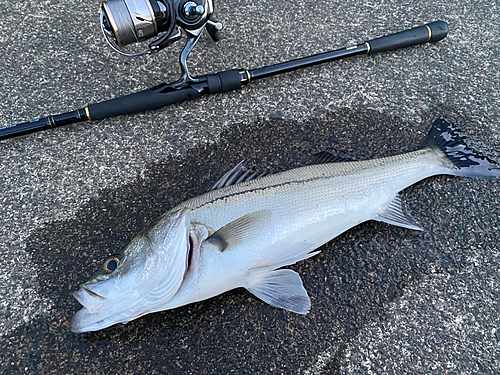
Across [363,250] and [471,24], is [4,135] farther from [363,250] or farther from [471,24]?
[471,24]

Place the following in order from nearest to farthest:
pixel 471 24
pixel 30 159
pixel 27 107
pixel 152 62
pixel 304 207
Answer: pixel 304 207, pixel 30 159, pixel 27 107, pixel 152 62, pixel 471 24

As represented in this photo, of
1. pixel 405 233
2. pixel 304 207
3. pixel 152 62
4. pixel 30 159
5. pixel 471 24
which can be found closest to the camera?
pixel 304 207

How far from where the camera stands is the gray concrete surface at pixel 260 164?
6.23ft

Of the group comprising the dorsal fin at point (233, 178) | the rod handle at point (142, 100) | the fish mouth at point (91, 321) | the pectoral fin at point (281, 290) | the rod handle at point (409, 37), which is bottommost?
the pectoral fin at point (281, 290)

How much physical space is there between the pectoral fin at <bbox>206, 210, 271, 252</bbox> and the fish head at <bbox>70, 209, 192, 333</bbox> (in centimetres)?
16

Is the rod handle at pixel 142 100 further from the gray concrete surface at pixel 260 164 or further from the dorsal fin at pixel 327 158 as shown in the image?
the dorsal fin at pixel 327 158

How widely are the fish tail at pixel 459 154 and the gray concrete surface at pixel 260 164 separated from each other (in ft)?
0.32

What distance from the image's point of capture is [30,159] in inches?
92.7

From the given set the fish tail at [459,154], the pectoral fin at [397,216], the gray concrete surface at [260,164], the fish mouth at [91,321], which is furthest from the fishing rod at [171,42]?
the fish mouth at [91,321]

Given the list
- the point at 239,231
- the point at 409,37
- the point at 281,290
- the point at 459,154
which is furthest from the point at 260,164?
the point at 409,37

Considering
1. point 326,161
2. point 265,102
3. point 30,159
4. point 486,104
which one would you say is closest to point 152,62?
point 265,102

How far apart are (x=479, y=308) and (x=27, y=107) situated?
11.0 ft

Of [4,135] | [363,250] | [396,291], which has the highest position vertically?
[4,135]

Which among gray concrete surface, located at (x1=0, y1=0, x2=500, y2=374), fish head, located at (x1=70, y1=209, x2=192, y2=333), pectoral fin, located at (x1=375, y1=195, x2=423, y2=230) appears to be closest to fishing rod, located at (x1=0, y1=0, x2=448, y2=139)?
gray concrete surface, located at (x1=0, y1=0, x2=500, y2=374)
